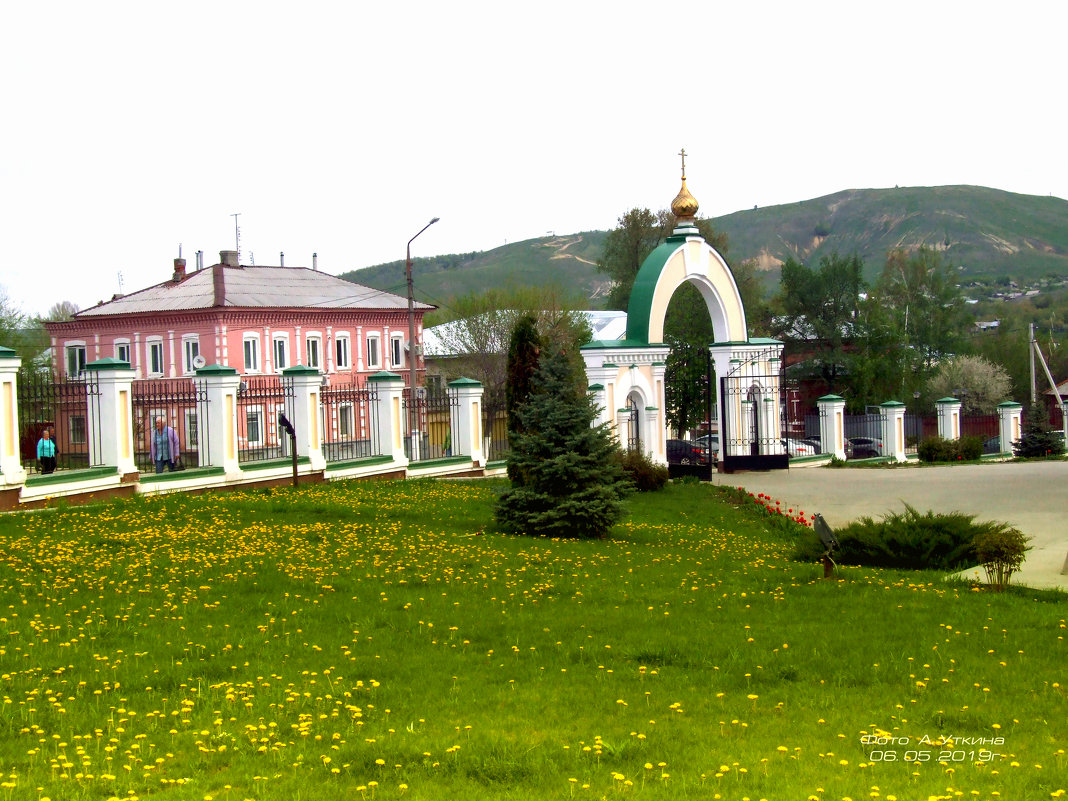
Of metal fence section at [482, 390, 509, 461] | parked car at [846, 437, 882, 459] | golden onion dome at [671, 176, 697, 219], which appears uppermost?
golden onion dome at [671, 176, 697, 219]

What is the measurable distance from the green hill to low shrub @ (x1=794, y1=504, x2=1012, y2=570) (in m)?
124

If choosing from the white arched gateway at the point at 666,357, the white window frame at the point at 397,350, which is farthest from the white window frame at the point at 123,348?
the white arched gateway at the point at 666,357

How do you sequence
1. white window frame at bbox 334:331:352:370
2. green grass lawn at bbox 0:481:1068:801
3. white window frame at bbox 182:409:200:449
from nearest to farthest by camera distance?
green grass lawn at bbox 0:481:1068:801, white window frame at bbox 182:409:200:449, white window frame at bbox 334:331:352:370

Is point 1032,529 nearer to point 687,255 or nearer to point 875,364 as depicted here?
point 687,255

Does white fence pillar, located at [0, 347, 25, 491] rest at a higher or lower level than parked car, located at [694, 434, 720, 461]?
higher

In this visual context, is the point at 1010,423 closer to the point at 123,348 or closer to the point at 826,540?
the point at 826,540

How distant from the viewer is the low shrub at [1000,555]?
32.6 feet

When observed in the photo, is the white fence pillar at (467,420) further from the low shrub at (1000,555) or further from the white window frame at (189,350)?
the white window frame at (189,350)

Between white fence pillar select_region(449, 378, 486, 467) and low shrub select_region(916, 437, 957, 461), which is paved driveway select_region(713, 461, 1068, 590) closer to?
low shrub select_region(916, 437, 957, 461)

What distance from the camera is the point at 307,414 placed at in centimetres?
1986

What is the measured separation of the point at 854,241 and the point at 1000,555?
14906 cm

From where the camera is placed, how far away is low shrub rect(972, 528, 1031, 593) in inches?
392

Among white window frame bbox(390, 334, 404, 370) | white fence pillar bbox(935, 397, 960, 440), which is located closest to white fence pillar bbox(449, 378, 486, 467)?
white fence pillar bbox(935, 397, 960, 440)

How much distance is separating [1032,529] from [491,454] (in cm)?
1249
